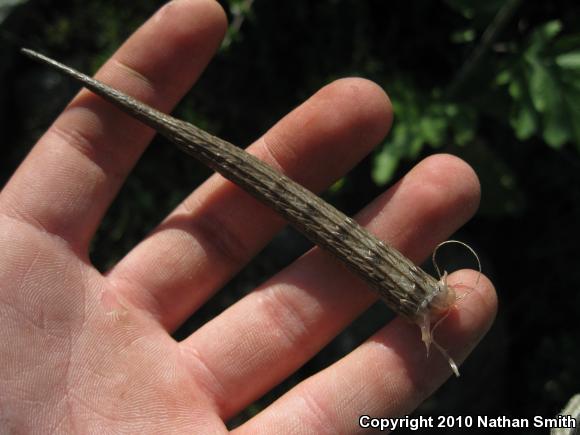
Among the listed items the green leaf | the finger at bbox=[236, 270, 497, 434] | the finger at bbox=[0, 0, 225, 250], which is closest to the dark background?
the green leaf

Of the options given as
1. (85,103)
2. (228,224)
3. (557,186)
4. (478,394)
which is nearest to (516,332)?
(478,394)

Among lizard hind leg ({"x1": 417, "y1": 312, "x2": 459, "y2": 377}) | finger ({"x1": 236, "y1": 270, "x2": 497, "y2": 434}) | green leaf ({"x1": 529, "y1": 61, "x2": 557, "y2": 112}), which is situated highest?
green leaf ({"x1": 529, "y1": 61, "x2": 557, "y2": 112})

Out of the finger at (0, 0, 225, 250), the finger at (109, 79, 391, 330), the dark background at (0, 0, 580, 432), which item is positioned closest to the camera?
the finger at (0, 0, 225, 250)

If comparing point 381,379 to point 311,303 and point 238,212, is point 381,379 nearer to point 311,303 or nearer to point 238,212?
point 311,303

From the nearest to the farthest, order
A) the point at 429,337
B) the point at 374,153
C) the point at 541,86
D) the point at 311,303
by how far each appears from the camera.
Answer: the point at 429,337
the point at 311,303
the point at 541,86
the point at 374,153

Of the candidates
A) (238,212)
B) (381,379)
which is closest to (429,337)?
(381,379)

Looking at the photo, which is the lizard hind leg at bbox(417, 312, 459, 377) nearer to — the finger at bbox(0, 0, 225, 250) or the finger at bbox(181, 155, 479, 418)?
the finger at bbox(181, 155, 479, 418)
